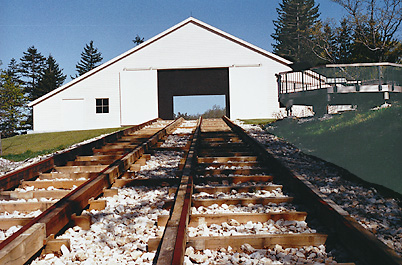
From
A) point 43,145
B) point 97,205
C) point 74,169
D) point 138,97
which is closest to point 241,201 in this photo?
point 97,205

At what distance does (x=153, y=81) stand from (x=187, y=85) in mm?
7438

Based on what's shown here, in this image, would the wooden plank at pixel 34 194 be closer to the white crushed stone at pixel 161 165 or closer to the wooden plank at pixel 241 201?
the white crushed stone at pixel 161 165

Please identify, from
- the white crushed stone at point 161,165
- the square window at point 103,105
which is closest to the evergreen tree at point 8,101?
the square window at point 103,105

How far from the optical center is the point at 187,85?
2895 centimetres

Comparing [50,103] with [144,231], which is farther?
[50,103]

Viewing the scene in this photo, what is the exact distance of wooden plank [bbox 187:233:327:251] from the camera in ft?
9.23

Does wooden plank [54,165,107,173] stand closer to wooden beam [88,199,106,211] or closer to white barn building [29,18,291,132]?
wooden beam [88,199,106,211]

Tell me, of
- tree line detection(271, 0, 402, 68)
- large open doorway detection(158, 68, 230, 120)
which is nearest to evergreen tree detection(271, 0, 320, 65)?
tree line detection(271, 0, 402, 68)

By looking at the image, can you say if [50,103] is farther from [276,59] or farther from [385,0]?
[385,0]

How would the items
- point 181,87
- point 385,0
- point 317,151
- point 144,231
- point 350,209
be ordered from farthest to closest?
point 181,87, point 385,0, point 317,151, point 350,209, point 144,231

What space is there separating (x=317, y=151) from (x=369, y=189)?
2942mm

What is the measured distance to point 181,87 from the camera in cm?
2920

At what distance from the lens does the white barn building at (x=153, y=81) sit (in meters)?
21.5

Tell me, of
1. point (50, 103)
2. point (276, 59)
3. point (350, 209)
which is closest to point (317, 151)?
point (350, 209)
